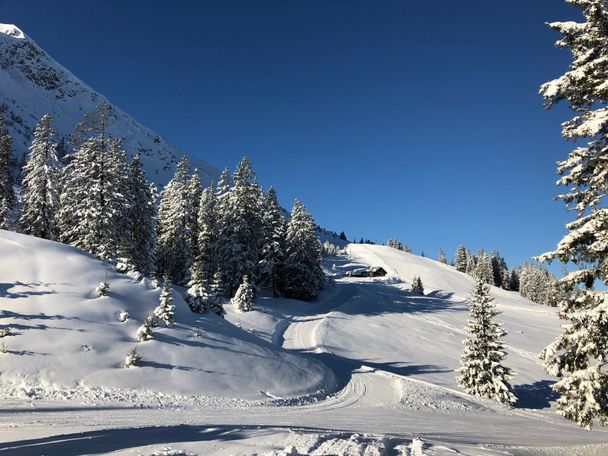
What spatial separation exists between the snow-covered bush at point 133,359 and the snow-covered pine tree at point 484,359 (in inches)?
759

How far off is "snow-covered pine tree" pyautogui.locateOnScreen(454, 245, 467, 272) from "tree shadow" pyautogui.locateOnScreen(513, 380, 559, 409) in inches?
4196

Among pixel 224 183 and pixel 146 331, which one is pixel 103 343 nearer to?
pixel 146 331

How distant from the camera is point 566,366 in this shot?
9.77 m

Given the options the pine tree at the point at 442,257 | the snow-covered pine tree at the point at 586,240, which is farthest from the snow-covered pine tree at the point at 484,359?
the pine tree at the point at 442,257

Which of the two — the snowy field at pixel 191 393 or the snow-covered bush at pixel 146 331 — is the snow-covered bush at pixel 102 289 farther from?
the snow-covered bush at pixel 146 331

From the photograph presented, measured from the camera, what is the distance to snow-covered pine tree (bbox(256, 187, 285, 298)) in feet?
163

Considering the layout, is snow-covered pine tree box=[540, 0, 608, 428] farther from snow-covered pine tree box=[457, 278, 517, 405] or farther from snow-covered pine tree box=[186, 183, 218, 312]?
snow-covered pine tree box=[186, 183, 218, 312]

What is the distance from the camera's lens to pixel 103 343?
14.7m

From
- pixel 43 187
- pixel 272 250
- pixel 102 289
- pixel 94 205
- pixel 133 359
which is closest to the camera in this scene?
pixel 133 359

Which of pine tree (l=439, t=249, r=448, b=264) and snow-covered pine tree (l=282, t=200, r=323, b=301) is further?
pine tree (l=439, t=249, r=448, b=264)

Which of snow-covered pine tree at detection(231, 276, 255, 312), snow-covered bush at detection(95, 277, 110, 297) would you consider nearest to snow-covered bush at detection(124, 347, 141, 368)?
snow-covered bush at detection(95, 277, 110, 297)

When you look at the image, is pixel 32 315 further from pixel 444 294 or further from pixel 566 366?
pixel 444 294

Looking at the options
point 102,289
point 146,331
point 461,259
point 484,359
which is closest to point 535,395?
point 484,359

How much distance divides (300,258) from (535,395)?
3026 centimetres
